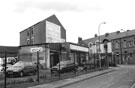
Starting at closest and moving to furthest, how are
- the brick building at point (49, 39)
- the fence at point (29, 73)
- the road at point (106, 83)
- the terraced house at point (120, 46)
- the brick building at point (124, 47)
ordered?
the fence at point (29, 73) < the road at point (106, 83) < the brick building at point (49, 39) < the terraced house at point (120, 46) < the brick building at point (124, 47)

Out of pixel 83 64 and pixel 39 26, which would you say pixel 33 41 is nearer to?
pixel 39 26

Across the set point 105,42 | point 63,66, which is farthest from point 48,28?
point 63,66

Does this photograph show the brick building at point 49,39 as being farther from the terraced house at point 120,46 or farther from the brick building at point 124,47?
the brick building at point 124,47

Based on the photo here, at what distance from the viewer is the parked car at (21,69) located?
1839 cm

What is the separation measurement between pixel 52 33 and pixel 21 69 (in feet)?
109

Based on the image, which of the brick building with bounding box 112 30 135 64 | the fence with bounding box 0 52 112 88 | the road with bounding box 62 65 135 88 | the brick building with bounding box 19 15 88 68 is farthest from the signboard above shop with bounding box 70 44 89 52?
the road with bounding box 62 65 135 88

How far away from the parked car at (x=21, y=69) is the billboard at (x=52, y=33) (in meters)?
28.4

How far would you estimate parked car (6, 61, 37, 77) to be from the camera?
18.4 m

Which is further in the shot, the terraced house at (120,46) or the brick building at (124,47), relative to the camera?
the brick building at (124,47)

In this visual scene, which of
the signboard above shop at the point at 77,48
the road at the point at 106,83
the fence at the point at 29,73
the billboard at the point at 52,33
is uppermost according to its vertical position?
the billboard at the point at 52,33

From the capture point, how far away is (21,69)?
19312 millimetres

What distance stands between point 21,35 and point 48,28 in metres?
10.9

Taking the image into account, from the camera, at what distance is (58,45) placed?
3569 cm

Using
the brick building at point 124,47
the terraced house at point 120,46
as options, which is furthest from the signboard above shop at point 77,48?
the brick building at point 124,47
